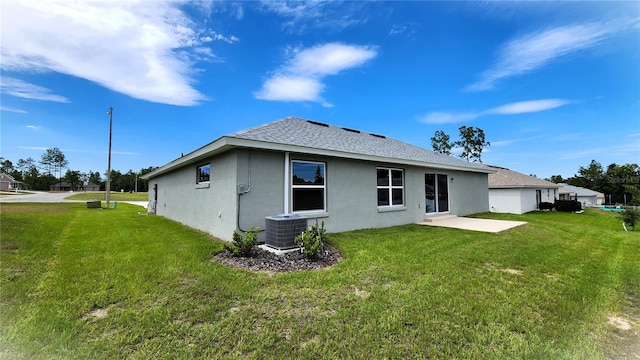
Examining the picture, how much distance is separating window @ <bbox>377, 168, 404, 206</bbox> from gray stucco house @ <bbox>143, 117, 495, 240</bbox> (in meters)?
0.04

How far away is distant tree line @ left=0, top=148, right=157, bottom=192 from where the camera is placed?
71.2 meters

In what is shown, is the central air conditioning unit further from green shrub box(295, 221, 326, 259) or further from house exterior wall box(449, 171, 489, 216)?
house exterior wall box(449, 171, 489, 216)

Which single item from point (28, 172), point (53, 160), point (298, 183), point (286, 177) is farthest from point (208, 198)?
point (28, 172)

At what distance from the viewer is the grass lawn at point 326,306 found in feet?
8.04

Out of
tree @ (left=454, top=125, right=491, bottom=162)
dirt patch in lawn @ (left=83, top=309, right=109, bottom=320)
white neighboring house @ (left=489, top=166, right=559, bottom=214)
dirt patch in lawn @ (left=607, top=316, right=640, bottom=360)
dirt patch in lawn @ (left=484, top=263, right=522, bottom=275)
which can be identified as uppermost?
tree @ (left=454, top=125, right=491, bottom=162)

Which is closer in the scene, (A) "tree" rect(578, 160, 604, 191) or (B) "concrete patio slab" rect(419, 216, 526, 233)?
(B) "concrete patio slab" rect(419, 216, 526, 233)

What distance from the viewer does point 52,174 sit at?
249 ft

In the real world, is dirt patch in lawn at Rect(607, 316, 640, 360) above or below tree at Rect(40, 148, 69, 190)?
below

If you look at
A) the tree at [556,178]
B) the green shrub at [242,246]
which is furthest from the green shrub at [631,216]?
the tree at [556,178]

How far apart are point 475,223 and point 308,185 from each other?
705 centimetres

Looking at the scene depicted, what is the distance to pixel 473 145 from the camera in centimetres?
3662

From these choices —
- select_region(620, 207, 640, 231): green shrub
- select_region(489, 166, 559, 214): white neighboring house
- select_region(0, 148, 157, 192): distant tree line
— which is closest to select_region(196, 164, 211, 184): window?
select_region(620, 207, 640, 231): green shrub

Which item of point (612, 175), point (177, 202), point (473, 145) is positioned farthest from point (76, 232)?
point (612, 175)

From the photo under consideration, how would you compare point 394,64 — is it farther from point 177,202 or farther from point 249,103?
point 177,202
